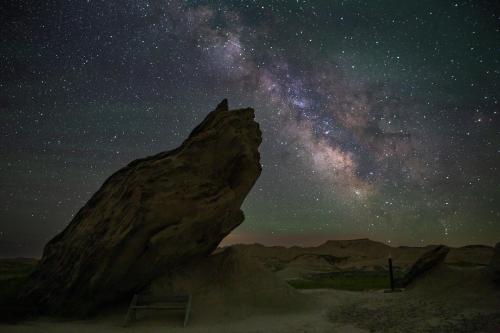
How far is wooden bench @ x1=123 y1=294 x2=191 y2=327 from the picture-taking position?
13.3 metres

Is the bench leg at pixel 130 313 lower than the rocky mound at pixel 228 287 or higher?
lower

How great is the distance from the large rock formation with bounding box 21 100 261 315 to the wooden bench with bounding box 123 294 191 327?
3.12ft

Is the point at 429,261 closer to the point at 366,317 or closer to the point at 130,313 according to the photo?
the point at 366,317

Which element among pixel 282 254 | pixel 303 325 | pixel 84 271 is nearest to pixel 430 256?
pixel 303 325

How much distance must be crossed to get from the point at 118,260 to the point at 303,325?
6909mm

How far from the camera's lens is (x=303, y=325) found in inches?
481

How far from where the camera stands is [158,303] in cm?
1438

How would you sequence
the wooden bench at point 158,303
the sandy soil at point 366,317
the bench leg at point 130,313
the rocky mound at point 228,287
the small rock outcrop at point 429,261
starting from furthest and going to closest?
the small rock outcrop at point 429,261 < the rocky mound at point 228,287 < the wooden bench at point 158,303 < the bench leg at point 130,313 < the sandy soil at point 366,317

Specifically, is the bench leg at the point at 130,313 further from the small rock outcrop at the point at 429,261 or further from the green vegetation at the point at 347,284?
the green vegetation at the point at 347,284

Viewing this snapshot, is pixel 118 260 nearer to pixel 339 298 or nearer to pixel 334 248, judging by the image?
pixel 339 298

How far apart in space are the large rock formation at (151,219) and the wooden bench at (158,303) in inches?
37.5

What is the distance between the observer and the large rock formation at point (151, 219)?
45.0 feet

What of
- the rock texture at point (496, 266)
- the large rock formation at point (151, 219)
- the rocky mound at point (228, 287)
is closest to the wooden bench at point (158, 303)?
the rocky mound at point (228, 287)

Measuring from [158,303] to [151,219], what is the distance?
3428 millimetres
